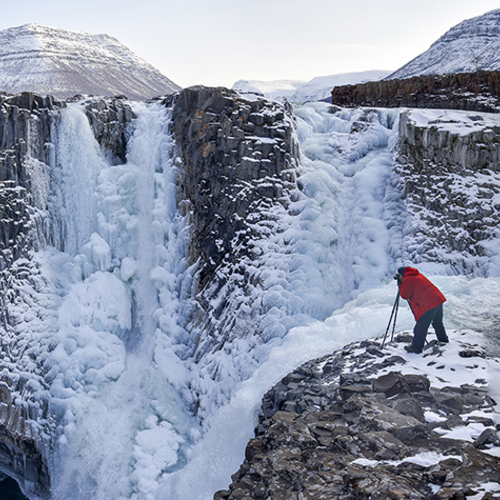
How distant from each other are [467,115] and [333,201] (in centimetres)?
494

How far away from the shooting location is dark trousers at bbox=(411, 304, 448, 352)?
6508mm

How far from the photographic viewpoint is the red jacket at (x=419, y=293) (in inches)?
257

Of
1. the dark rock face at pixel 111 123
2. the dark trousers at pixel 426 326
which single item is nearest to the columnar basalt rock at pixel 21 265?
the dark rock face at pixel 111 123

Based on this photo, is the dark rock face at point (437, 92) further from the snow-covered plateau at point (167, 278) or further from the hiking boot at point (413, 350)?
the hiking boot at point (413, 350)

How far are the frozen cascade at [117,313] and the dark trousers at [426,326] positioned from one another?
6.54 metres

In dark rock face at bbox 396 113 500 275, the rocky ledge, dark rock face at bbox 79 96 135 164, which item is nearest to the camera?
the rocky ledge

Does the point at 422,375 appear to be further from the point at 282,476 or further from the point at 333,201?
the point at 333,201

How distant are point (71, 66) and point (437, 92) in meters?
57.6

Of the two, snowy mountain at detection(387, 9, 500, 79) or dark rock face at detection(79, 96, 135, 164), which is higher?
snowy mountain at detection(387, 9, 500, 79)

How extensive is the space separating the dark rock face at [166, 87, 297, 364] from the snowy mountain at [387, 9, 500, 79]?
2742cm

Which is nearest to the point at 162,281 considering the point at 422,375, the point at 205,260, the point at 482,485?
the point at 205,260

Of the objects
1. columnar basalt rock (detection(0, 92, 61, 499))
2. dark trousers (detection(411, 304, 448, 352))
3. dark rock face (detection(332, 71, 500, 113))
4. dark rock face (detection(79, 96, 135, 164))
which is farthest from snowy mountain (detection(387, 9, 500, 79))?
dark trousers (detection(411, 304, 448, 352))

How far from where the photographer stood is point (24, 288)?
1209 centimetres

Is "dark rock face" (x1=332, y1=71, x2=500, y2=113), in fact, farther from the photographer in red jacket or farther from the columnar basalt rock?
the columnar basalt rock
